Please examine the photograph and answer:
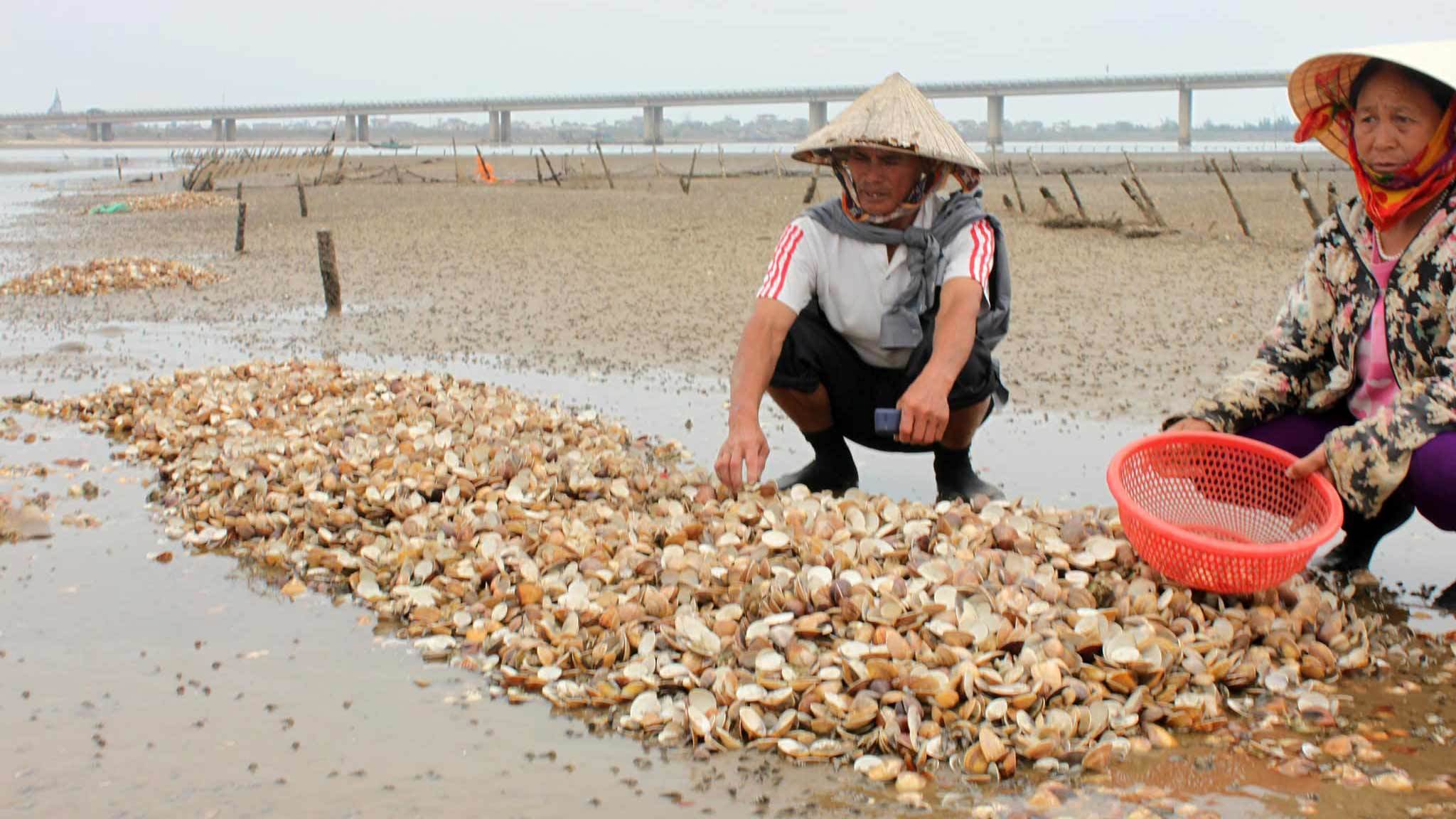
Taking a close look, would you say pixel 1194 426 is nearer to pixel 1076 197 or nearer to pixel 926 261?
pixel 926 261

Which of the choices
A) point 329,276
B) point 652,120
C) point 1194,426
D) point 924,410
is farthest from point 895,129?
point 652,120

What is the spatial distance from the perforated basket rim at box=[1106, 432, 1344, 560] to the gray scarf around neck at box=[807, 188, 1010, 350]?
652 mm

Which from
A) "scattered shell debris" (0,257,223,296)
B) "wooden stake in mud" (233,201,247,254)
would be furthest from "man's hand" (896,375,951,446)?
"wooden stake in mud" (233,201,247,254)

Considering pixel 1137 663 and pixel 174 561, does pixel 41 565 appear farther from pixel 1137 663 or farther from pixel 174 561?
pixel 1137 663

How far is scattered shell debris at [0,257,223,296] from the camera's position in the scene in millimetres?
9148

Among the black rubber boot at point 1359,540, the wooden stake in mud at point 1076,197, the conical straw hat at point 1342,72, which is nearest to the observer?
the conical straw hat at point 1342,72

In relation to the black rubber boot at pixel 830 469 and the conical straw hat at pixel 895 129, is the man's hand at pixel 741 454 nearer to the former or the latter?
the black rubber boot at pixel 830 469

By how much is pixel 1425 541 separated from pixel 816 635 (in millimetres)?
1901

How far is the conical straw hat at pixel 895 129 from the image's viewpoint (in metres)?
3.09

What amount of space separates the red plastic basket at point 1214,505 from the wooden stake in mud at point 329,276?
6278mm

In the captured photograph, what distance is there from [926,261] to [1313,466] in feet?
3.65

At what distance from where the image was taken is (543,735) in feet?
7.55

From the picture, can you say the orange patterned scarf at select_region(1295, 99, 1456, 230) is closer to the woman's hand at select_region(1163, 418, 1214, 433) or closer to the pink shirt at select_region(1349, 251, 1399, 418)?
the pink shirt at select_region(1349, 251, 1399, 418)

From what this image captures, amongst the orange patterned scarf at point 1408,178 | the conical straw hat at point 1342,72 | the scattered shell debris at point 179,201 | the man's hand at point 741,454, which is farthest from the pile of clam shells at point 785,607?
the scattered shell debris at point 179,201
